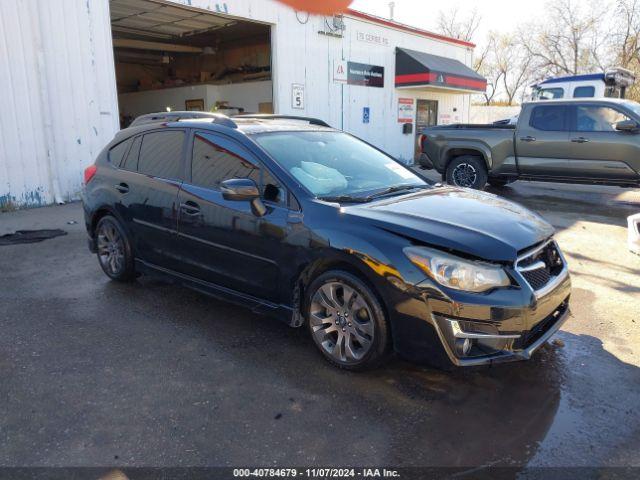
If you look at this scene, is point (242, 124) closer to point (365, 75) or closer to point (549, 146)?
point (549, 146)

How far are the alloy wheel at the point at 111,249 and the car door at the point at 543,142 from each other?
316 inches

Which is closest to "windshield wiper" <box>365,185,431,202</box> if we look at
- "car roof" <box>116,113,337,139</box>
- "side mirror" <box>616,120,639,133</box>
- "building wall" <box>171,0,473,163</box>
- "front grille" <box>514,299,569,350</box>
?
"car roof" <box>116,113,337,139</box>

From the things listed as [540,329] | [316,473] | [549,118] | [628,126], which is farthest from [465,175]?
[316,473]

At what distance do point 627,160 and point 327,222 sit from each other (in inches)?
314

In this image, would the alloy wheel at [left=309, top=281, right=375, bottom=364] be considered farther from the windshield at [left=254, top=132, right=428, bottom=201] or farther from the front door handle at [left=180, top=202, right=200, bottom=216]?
the front door handle at [left=180, top=202, right=200, bottom=216]

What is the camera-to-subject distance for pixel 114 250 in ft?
16.8

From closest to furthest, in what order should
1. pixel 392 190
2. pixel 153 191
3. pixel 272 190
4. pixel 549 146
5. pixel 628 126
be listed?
pixel 272 190, pixel 392 190, pixel 153 191, pixel 628 126, pixel 549 146

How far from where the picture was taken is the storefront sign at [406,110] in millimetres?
17484

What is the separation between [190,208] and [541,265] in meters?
2.65

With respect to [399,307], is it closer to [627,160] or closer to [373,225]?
[373,225]

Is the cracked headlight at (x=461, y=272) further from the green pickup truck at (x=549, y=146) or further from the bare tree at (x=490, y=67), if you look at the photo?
the bare tree at (x=490, y=67)

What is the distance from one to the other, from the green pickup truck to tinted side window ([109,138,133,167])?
7.44 metres

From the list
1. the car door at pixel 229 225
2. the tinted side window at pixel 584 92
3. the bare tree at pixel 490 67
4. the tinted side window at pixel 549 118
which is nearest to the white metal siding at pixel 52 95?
the car door at pixel 229 225

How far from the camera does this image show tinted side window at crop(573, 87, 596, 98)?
53.6 ft
